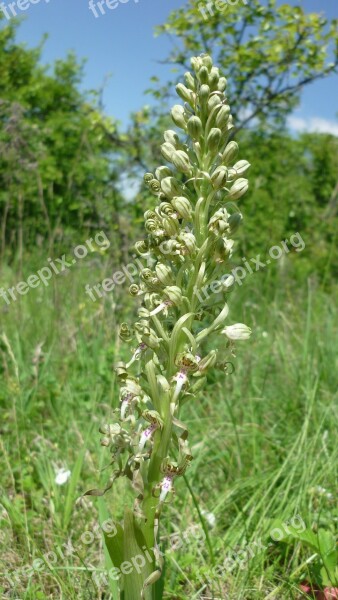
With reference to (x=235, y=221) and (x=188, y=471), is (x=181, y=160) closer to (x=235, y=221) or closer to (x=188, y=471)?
(x=235, y=221)

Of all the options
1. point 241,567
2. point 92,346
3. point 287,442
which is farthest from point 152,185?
point 92,346

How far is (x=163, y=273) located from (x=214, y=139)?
0.39 m

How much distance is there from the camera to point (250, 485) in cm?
275

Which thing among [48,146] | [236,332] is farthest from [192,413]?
[48,146]

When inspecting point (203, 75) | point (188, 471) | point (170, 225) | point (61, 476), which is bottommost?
point (188, 471)

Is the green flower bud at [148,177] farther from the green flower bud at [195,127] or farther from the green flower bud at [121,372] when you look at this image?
the green flower bud at [121,372]

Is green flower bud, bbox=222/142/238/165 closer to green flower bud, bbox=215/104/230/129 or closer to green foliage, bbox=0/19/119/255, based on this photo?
green flower bud, bbox=215/104/230/129

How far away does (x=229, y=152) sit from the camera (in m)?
1.77

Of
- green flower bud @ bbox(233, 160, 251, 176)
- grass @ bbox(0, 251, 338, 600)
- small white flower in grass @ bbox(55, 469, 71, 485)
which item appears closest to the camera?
green flower bud @ bbox(233, 160, 251, 176)

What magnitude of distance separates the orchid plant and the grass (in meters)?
0.22

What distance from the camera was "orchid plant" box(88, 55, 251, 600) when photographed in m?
1.67

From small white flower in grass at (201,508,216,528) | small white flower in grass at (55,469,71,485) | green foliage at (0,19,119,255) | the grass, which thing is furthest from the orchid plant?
green foliage at (0,19,119,255)

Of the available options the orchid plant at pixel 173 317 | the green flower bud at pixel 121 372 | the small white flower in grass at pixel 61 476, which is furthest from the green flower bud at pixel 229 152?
the small white flower in grass at pixel 61 476

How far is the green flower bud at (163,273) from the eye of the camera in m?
Result: 1.71
